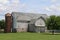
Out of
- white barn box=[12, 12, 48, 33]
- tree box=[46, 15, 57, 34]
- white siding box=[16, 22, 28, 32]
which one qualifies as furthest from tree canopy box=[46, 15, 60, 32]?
white siding box=[16, 22, 28, 32]

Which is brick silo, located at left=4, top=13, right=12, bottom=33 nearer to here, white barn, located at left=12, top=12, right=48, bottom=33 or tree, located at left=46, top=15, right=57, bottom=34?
white barn, located at left=12, top=12, right=48, bottom=33

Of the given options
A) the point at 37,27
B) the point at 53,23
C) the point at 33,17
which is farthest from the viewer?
the point at 53,23

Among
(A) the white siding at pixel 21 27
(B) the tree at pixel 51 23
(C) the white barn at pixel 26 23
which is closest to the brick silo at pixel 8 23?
(C) the white barn at pixel 26 23

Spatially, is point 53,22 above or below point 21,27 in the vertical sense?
above

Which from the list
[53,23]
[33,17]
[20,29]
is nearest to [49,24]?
[53,23]

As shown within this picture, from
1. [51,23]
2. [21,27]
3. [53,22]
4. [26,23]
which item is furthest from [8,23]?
[53,22]

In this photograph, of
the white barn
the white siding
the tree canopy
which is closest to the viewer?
the white barn

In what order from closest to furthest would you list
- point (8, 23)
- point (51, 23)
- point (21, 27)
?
point (8, 23) → point (21, 27) → point (51, 23)

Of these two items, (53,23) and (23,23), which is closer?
(23,23)

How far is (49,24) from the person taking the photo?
309 feet

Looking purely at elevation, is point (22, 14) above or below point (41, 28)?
above

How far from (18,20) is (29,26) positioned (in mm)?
5480

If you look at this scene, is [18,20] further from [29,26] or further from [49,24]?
[49,24]

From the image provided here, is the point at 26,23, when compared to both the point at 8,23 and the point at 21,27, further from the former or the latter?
the point at 8,23
